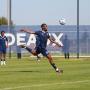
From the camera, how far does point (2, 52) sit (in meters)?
36.8

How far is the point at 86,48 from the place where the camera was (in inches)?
2014

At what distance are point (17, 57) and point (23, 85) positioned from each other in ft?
106

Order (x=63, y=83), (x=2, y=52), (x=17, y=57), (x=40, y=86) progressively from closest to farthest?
(x=40, y=86), (x=63, y=83), (x=2, y=52), (x=17, y=57)

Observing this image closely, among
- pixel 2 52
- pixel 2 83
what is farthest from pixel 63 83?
pixel 2 52

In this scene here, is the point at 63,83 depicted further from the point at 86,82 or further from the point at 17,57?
the point at 17,57

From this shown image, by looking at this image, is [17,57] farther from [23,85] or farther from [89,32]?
[23,85]

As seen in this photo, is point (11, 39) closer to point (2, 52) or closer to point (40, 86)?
point (2, 52)

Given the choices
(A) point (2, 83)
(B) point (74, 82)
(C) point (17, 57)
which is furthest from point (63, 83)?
(C) point (17, 57)

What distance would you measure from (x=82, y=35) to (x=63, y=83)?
32651 mm

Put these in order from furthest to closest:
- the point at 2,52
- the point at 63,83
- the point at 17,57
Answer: the point at 17,57 → the point at 2,52 → the point at 63,83

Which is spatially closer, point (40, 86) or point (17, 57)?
point (40, 86)

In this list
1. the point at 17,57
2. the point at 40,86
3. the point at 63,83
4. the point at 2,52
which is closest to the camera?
the point at 40,86

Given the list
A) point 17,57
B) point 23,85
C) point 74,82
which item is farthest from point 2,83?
point 17,57

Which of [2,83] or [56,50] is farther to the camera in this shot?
[56,50]
